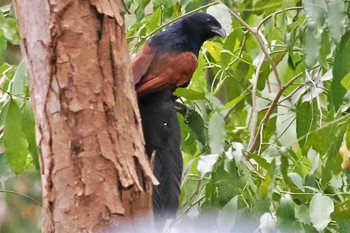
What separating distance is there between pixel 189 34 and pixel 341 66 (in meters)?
0.69

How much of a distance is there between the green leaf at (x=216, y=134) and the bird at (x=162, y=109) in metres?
0.19

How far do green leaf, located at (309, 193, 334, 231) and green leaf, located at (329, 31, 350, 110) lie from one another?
225 mm

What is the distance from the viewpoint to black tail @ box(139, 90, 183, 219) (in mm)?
1655

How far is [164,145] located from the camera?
1.73m

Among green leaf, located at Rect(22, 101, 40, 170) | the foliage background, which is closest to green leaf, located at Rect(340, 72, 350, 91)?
the foliage background

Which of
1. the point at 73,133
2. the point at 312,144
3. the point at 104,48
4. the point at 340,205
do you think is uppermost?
the point at 104,48

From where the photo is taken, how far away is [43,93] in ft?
3.98

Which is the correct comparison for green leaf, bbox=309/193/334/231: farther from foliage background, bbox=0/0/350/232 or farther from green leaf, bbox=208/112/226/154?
green leaf, bbox=208/112/226/154

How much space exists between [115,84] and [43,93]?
11cm

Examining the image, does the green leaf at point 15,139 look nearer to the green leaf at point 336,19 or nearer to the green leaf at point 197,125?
the green leaf at point 197,125

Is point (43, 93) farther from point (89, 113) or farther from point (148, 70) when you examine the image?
point (148, 70)

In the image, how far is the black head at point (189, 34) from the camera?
1.96 meters

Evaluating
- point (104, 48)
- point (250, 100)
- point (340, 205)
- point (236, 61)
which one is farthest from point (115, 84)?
point (250, 100)

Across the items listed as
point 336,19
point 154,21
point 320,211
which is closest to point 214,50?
point 154,21
